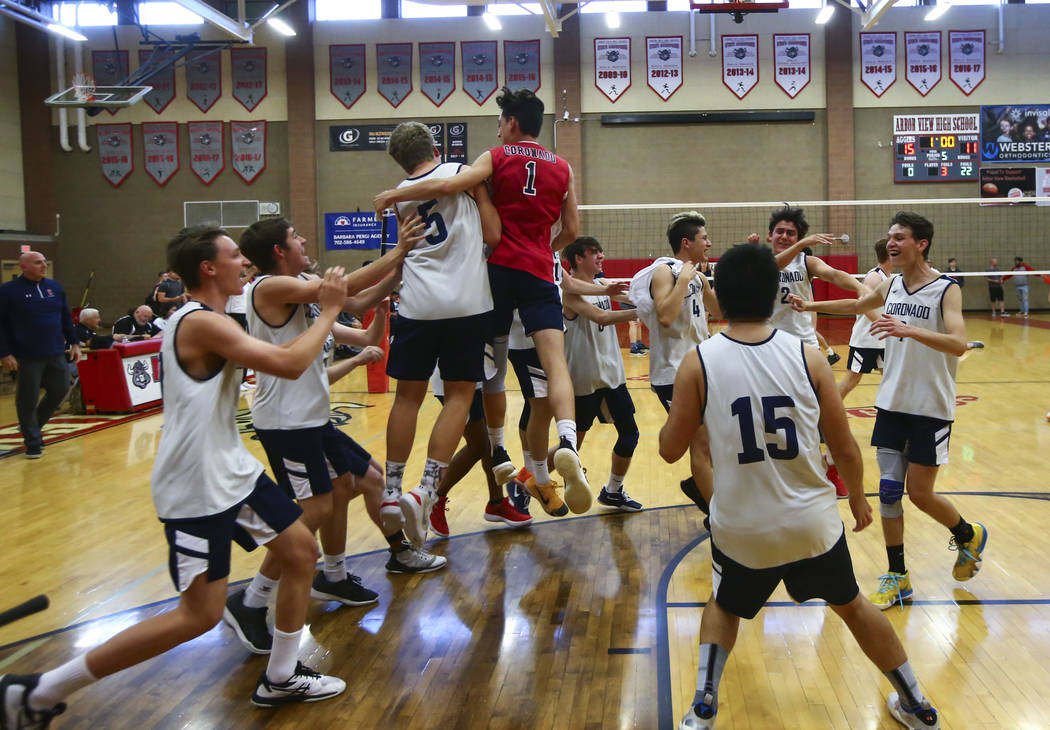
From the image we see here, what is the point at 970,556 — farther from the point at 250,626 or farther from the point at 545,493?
the point at 250,626

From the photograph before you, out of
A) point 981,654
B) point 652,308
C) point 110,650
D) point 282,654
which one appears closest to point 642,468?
point 652,308

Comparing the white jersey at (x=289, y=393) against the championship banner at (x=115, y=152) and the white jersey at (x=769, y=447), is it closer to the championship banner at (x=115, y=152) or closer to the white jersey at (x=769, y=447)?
the white jersey at (x=769, y=447)

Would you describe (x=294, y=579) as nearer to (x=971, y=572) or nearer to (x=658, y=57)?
(x=971, y=572)

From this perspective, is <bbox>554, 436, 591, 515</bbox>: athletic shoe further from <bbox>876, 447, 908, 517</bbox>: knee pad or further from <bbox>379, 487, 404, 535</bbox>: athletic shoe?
<bbox>876, 447, 908, 517</bbox>: knee pad

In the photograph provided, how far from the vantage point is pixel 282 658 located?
134 inches

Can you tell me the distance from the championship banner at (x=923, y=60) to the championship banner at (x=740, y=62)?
384 cm

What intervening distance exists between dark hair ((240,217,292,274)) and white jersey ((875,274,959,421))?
3.06 meters

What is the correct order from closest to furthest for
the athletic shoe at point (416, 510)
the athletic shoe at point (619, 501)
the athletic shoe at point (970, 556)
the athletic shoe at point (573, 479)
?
1. the athletic shoe at point (573, 479)
2. the athletic shoe at point (416, 510)
3. the athletic shoe at point (970, 556)
4. the athletic shoe at point (619, 501)

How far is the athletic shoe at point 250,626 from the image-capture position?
394 centimetres

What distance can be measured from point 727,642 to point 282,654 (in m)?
1.73

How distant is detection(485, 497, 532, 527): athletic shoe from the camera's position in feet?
19.5

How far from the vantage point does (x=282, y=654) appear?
3396 millimetres

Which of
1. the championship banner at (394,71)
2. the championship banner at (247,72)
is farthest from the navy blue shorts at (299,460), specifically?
the championship banner at (247,72)

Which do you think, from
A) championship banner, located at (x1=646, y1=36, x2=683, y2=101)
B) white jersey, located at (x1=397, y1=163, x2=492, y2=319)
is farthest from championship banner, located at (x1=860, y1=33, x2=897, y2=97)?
white jersey, located at (x1=397, y1=163, x2=492, y2=319)
